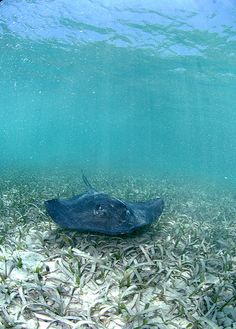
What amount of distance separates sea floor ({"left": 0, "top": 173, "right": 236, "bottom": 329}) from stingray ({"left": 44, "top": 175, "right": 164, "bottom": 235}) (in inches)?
15.7

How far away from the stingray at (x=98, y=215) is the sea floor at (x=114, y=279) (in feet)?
1.31

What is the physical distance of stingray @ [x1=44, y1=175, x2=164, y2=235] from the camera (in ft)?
14.2

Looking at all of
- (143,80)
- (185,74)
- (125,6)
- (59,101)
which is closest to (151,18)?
(125,6)

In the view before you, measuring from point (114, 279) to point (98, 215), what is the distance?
894mm

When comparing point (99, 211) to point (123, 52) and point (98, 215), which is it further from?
point (123, 52)

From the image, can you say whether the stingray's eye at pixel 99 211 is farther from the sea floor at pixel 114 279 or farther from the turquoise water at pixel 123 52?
the turquoise water at pixel 123 52

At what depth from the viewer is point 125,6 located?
1789cm

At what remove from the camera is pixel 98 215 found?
4.47 m

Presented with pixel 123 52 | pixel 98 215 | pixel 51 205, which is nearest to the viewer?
pixel 98 215

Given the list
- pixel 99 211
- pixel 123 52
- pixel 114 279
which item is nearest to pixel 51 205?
pixel 99 211

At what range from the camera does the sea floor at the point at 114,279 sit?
129 inches

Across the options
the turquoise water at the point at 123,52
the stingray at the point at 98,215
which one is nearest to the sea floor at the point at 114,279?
the stingray at the point at 98,215

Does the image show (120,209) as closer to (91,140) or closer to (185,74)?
(185,74)

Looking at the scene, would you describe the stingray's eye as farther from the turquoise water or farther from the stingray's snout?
the turquoise water
